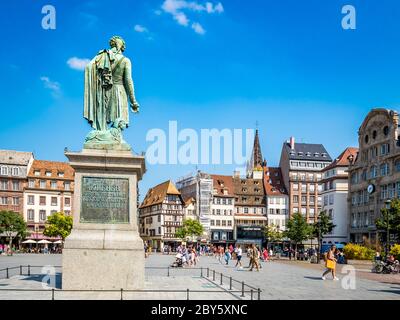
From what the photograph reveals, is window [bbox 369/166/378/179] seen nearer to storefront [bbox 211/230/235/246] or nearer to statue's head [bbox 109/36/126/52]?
storefront [bbox 211/230/235/246]

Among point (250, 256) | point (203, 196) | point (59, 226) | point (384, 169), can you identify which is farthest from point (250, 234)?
point (250, 256)

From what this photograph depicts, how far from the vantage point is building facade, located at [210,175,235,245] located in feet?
364

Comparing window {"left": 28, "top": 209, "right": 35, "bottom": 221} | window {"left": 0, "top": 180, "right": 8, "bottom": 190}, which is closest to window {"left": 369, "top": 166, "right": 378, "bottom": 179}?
window {"left": 28, "top": 209, "right": 35, "bottom": 221}

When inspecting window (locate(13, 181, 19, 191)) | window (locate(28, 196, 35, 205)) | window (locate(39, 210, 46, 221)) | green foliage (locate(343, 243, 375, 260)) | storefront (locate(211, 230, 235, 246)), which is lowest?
storefront (locate(211, 230, 235, 246))

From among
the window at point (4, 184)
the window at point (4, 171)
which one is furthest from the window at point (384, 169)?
the window at point (4, 171)

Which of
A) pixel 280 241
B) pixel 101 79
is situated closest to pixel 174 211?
pixel 280 241

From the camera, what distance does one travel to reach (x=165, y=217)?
106500 millimetres

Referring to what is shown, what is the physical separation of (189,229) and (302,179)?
32704mm

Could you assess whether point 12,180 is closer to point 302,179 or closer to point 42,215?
point 42,215

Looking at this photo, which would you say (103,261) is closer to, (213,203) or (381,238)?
(381,238)

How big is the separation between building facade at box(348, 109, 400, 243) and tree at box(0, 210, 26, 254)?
51943mm
